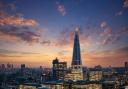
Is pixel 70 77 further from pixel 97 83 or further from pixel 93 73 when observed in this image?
pixel 97 83

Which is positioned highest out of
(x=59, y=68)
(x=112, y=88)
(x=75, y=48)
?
(x=75, y=48)

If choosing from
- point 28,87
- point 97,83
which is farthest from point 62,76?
point 28,87

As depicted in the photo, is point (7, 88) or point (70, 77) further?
point (70, 77)

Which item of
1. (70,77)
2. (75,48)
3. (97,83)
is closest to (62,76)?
(70,77)

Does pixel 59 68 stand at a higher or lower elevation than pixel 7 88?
higher

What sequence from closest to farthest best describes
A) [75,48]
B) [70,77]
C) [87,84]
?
[87,84] → [70,77] → [75,48]

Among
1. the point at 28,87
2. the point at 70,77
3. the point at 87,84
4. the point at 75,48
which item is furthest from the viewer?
the point at 75,48
